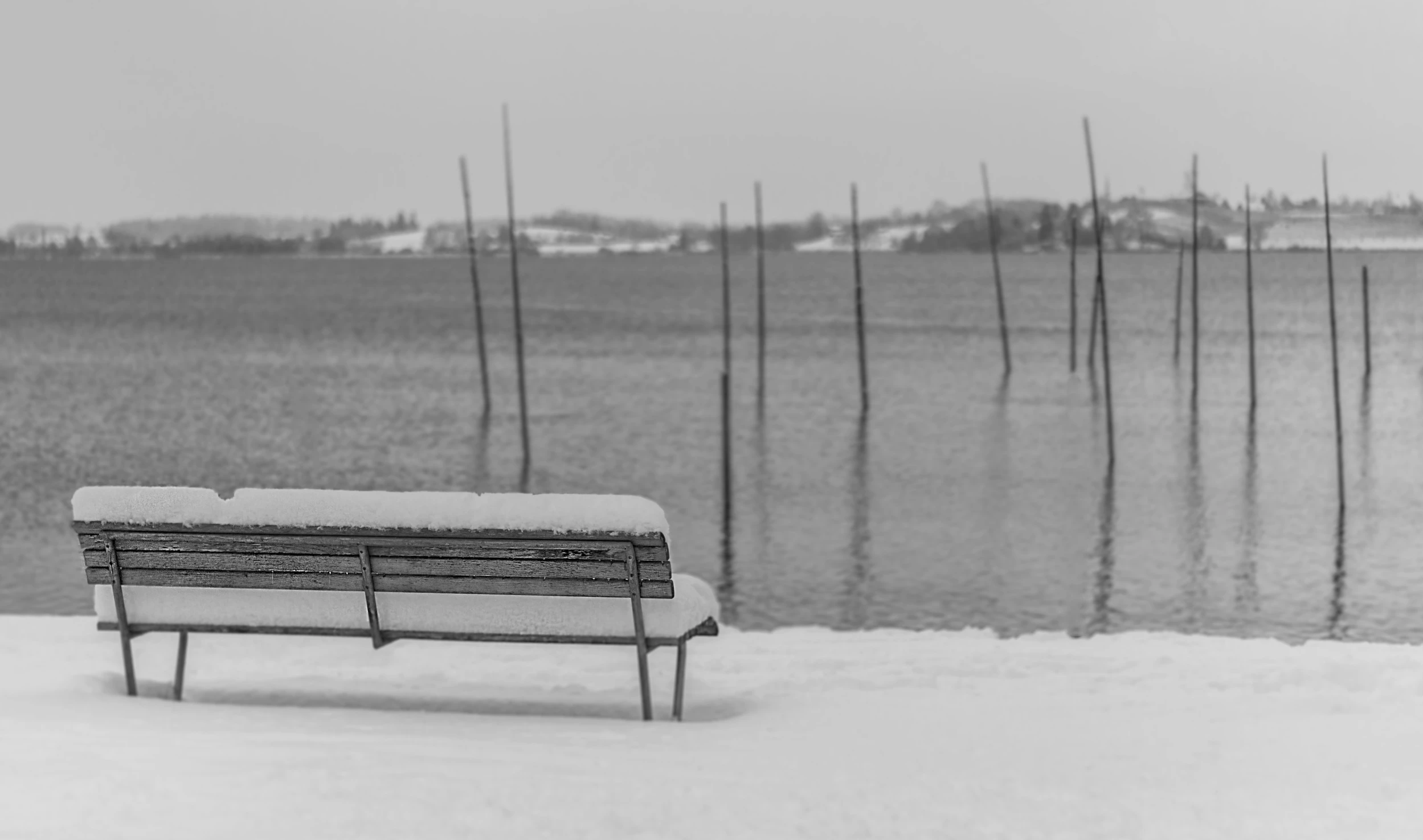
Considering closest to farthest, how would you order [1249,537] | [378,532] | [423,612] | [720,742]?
1. [720,742]
2. [378,532]
3. [423,612]
4. [1249,537]

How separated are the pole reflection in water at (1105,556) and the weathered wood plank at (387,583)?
11.1 meters

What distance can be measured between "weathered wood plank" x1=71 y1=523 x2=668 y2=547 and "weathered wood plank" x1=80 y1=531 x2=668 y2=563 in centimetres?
2

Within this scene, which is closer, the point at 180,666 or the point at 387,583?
the point at 387,583

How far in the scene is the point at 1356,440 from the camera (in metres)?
40.3

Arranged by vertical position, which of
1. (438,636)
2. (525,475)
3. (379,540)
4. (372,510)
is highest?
(372,510)

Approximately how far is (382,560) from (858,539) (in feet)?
60.1

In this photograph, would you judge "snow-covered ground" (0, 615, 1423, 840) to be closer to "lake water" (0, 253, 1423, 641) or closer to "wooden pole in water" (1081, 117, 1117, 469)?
"lake water" (0, 253, 1423, 641)

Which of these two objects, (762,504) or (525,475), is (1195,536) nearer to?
(762,504)

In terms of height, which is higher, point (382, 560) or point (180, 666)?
point (382, 560)

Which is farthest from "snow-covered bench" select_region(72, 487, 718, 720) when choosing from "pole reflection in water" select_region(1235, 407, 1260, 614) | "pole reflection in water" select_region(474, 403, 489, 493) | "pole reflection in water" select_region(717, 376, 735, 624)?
"pole reflection in water" select_region(474, 403, 489, 493)

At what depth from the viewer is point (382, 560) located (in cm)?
783

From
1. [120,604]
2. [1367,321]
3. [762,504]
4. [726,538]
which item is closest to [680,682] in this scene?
[120,604]

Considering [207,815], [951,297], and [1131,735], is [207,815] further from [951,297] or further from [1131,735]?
[951,297]

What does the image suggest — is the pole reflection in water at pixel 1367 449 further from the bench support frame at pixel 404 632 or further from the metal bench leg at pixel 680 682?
the bench support frame at pixel 404 632
